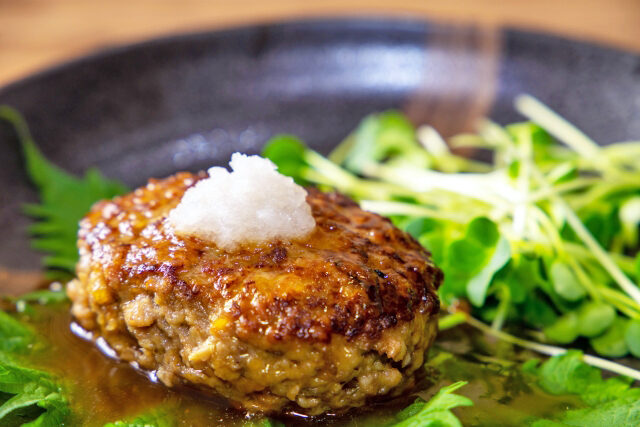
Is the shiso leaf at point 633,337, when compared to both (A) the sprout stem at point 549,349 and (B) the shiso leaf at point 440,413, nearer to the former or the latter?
(A) the sprout stem at point 549,349

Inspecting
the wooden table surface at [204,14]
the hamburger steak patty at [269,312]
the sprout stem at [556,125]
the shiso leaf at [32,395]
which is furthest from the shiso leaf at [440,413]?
the wooden table surface at [204,14]

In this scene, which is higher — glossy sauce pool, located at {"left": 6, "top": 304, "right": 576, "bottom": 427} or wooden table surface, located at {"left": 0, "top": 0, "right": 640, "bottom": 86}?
wooden table surface, located at {"left": 0, "top": 0, "right": 640, "bottom": 86}

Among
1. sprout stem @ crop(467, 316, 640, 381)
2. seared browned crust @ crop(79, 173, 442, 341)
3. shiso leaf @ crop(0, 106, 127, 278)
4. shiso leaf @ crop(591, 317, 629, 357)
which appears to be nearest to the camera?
seared browned crust @ crop(79, 173, 442, 341)

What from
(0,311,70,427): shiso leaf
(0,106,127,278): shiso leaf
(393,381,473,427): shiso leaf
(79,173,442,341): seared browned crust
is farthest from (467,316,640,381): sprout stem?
(0,106,127,278): shiso leaf

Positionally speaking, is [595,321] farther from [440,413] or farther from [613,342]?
[440,413]

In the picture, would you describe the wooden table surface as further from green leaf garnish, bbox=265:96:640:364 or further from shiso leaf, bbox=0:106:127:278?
shiso leaf, bbox=0:106:127:278

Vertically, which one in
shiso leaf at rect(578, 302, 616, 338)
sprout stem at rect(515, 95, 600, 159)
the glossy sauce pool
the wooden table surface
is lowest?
the glossy sauce pool

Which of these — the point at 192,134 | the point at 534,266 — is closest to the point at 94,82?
the point at 192,134
